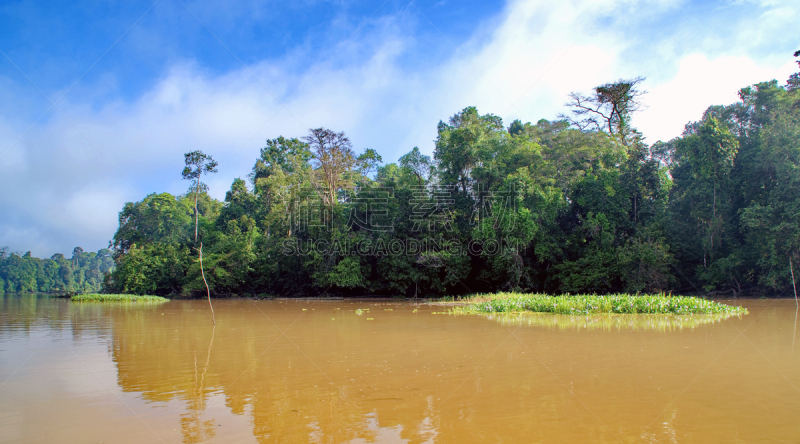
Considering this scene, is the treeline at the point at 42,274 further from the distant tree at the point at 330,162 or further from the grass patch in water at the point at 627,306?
the grass patch in water at the point at 627,306

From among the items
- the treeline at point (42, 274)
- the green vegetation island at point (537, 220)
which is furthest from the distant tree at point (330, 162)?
the treeline at point (42, 274)

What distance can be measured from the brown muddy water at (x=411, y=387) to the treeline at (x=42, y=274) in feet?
217

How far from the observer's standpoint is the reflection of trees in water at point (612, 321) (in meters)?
12.5

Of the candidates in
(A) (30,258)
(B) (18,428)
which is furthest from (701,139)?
(A) (30,258)

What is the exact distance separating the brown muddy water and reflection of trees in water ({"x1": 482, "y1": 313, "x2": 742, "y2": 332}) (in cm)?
70

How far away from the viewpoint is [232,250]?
33688 mm

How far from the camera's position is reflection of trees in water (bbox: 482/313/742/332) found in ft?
40.9

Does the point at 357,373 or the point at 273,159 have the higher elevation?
the point at 273,159

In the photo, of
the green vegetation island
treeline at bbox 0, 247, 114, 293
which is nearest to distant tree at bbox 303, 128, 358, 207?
the green vegetation island

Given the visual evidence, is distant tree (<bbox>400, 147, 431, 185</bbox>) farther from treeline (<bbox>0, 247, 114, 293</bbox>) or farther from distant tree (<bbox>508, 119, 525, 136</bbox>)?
treeline (<bbox>0, 247, 114, 293</bbox>)

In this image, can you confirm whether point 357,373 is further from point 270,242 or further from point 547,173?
point 270,242

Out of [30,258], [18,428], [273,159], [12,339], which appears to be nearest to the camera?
[18,428]

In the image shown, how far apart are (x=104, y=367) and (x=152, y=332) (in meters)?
5.13

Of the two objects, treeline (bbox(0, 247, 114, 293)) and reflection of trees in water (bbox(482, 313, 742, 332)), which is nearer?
reflection of trees in water (bbox(482, 313, 742, 332))
